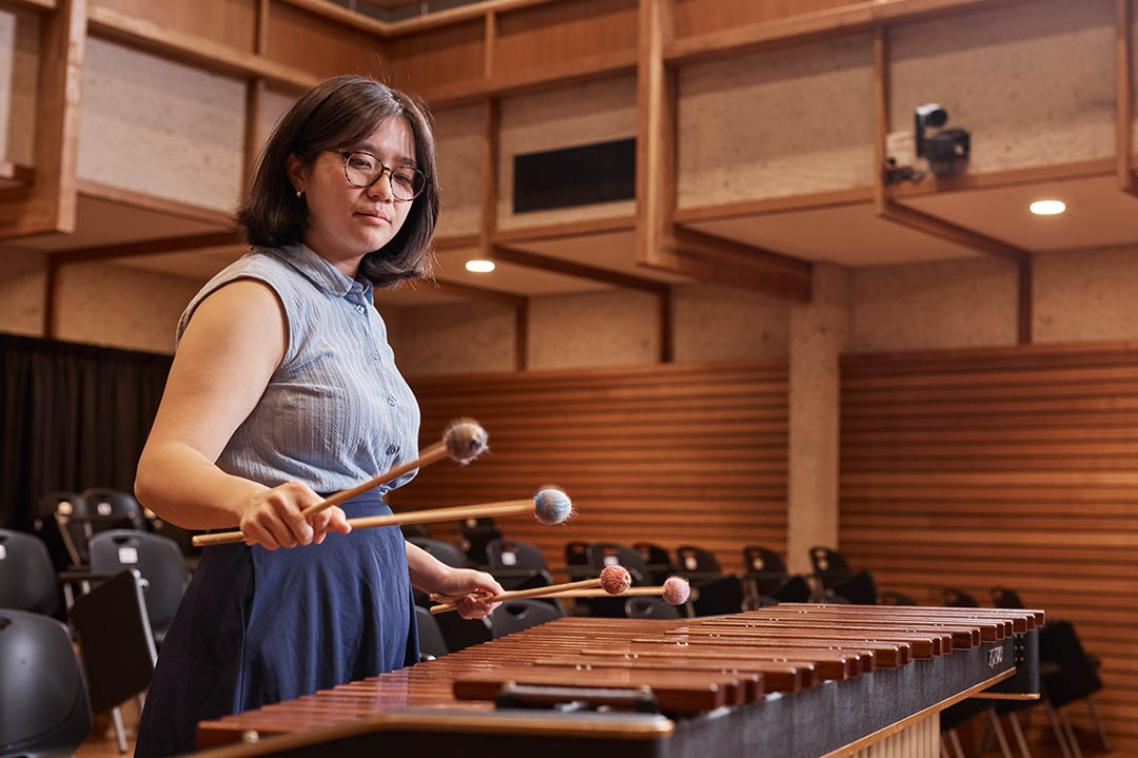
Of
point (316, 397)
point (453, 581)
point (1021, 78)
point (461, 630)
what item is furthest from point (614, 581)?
point (1021, 78)

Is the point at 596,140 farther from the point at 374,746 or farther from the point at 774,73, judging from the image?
the point at 374,746

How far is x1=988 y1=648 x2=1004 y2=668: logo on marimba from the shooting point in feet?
10.1

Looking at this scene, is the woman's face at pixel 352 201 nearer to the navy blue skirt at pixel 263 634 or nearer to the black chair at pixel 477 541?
the navy blue skirt at pixel 263 634

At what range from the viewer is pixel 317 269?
2.26 m

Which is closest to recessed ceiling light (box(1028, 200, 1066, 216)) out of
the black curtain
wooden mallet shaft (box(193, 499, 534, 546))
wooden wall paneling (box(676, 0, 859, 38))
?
wooden wall paneling (box(676, 0, 859, 38))

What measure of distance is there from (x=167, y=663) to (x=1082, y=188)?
734 centimetres

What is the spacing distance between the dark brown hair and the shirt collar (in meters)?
0.03

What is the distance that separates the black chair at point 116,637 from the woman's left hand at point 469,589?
2853mm

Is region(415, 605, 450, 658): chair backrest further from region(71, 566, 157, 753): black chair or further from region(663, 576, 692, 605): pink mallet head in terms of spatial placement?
region(663, 576, 692, 605): pink mallet head

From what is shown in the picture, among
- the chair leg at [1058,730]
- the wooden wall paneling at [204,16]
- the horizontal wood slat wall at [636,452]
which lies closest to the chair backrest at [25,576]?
the wooden wall paneling at [204,16]

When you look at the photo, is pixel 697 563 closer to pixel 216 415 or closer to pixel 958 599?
pixel 958 599

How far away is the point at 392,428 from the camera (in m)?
2.25

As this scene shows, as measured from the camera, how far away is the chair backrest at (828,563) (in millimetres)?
9683

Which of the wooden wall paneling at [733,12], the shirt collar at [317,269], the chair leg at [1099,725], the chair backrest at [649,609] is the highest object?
the wooden wall paneling at [733,12]
